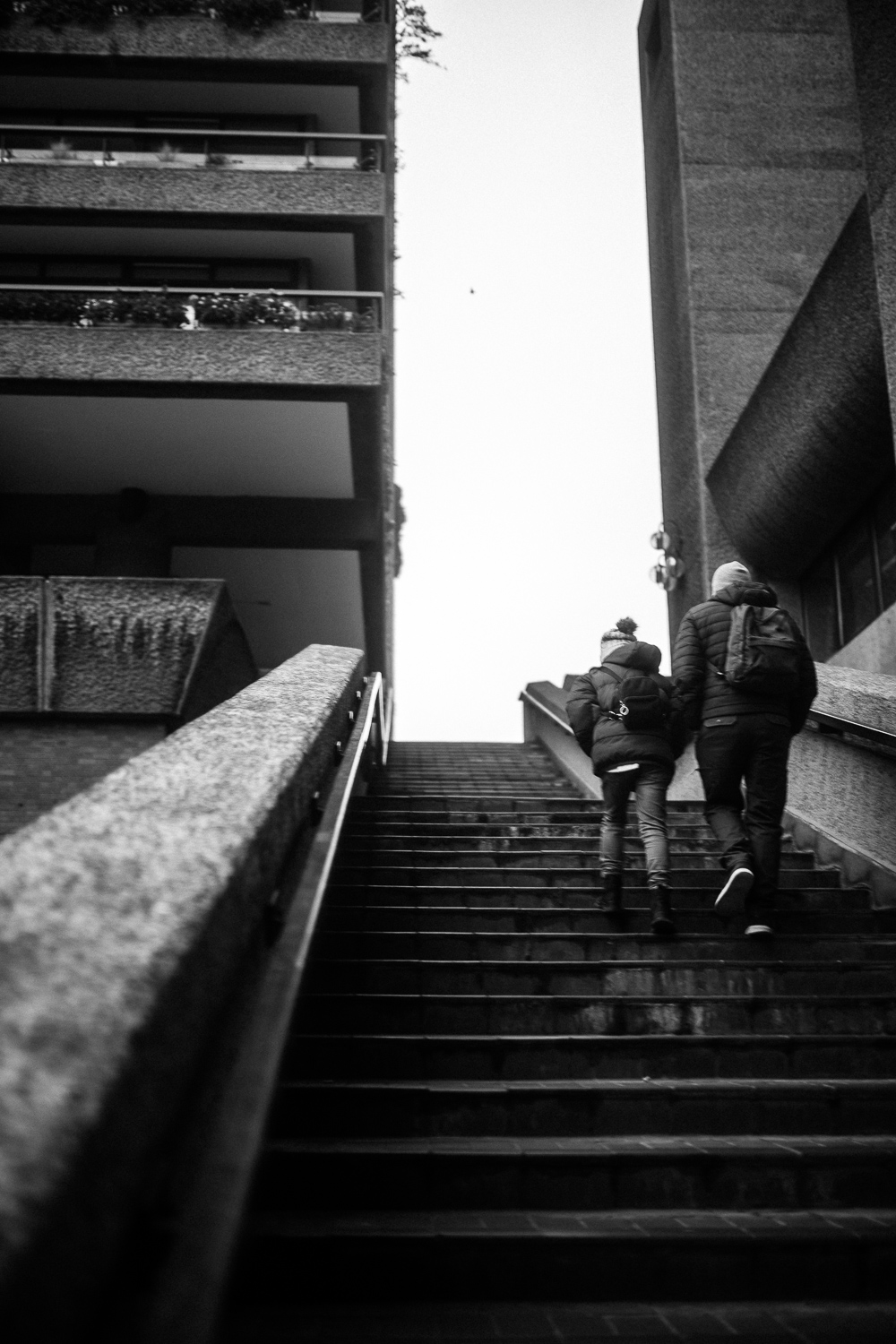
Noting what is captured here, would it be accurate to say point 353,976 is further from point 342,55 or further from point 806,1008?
point 342,55

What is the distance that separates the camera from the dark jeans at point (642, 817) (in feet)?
18.1

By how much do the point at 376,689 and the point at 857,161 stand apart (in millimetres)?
10863

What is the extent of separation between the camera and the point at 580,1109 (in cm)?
354

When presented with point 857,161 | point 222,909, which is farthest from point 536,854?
point 857,161

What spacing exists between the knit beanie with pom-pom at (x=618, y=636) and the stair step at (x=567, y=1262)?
145 inches

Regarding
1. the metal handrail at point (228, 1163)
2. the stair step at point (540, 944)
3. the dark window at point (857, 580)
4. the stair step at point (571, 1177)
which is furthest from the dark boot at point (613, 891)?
the dark window at point (857, 580)

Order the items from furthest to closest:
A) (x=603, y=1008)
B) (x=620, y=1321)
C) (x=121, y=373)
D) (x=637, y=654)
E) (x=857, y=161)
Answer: (x=857, y=161) < (x=121, y=373) < (x=637, y=654) < (x=603, y=1008) < (x=620, y=1321)

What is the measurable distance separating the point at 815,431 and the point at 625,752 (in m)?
5.68

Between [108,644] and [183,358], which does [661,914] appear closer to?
[108,644]

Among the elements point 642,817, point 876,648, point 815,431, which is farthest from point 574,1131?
point 815,431

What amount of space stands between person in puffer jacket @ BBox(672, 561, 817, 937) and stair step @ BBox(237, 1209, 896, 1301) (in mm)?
2357

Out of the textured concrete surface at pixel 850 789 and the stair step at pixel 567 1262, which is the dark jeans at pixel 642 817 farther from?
the stair step at pixel 567 1262

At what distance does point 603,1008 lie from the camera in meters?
4.18

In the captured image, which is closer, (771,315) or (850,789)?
(850,789)
